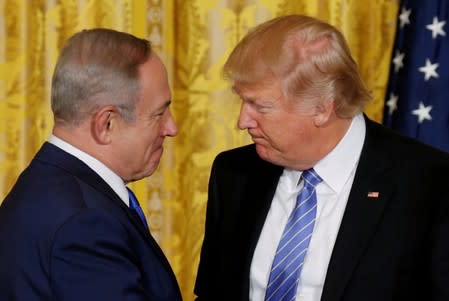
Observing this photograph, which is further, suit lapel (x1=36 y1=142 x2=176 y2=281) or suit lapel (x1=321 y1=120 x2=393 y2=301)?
suit lapel (x1=321 y1=120 x2=393 y2=301)

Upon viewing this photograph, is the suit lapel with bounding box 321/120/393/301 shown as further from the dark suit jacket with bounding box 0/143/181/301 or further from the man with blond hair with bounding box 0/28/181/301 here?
the dark suit jacket with bounding box 0/143/181/301

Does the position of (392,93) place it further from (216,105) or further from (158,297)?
(158,297)

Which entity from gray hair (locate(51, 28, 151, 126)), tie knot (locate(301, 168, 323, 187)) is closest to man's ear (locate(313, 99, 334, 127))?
tie knot (locate(301, 168, 323, 187))

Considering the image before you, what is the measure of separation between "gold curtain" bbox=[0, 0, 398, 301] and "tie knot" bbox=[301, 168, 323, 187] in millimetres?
1684

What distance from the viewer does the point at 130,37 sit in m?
2.00

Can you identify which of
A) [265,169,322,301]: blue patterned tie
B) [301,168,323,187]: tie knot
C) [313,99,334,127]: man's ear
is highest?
[313,99,334,127]: man's ear

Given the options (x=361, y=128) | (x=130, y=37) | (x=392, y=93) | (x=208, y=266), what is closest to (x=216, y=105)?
(x=392, y=93)

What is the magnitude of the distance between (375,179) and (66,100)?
858mm

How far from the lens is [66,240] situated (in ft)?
5.69

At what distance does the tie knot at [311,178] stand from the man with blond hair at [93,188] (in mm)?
422

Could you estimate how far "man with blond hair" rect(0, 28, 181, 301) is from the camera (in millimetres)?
1744

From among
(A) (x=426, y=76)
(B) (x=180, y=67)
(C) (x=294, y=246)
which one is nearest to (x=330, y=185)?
(C) (x=294, y=246)

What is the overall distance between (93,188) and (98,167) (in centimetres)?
9

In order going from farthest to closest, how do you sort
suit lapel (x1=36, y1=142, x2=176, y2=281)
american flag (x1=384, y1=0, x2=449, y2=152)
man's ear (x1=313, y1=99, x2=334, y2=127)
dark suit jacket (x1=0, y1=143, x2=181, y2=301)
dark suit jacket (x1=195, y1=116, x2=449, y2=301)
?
american flag (x1=384, y1=0, x2=449, y2=152) → man's ear (x1=313, y1=99, x2=334, y2=127) → dark suit jacket (x1=195, y1=116, x2=449, y2=301) → suit lapel (x1=36, y1=142, x2=176, y2=281) → dark suit jacket (x1=0, y1=143, x2=181, y2=301)
